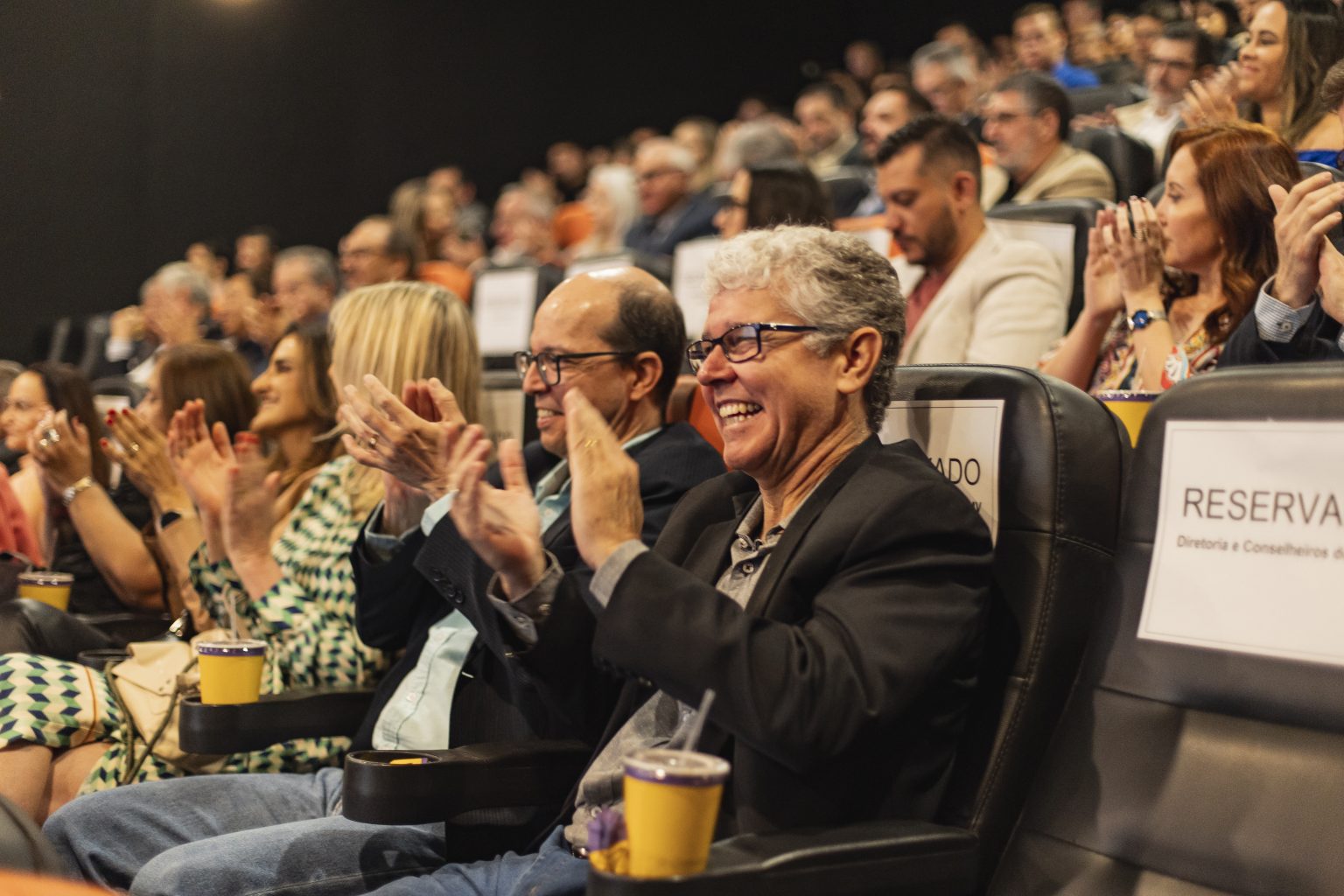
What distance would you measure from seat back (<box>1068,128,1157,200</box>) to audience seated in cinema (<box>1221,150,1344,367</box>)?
2228mm

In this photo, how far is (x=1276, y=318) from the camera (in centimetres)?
190

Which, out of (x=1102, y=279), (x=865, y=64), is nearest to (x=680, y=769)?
(x=1102, y=279)

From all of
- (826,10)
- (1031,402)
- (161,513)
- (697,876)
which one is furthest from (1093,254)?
(826,10)

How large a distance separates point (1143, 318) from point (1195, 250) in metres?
0.14

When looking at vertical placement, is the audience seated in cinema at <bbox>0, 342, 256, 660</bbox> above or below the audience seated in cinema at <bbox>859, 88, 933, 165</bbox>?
below

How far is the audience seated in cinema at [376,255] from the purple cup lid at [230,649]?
2.91 metres

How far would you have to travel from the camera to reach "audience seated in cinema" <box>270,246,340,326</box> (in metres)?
4.54

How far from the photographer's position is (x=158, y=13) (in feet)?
23.8

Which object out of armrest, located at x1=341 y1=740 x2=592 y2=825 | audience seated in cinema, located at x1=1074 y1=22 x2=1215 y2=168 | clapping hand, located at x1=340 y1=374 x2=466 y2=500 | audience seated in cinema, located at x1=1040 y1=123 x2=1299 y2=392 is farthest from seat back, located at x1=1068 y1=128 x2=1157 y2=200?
armrest, located at x1=341 y1=740 x2=592 y2=825

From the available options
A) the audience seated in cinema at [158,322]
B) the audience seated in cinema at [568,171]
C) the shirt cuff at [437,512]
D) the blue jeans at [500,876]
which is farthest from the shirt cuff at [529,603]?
the audience seated in cinema at [568,171]

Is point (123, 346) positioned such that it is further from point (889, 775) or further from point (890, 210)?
point (889, 775)

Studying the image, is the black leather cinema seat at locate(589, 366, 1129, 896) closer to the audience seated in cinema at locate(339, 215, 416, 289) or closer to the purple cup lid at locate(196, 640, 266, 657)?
the purple cup lid at locate(196, 640, 266, 657)

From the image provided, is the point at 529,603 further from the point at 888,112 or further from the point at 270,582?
the point at 888,112

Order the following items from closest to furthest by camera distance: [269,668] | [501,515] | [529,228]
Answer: [501,515] < [269,668] < [529,228]
